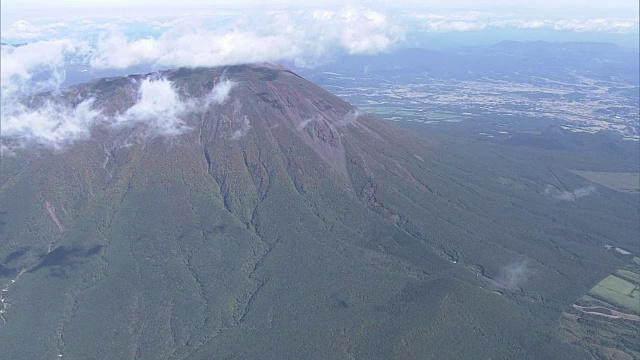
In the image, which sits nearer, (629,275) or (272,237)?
(629,275)

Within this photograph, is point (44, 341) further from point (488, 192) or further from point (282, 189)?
point (488, 192)

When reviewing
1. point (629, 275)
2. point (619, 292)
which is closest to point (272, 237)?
point (619, 292)

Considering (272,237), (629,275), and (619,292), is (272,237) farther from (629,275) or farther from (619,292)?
(629,275)

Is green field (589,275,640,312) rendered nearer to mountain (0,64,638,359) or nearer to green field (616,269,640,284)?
green field (616,269,640,284)

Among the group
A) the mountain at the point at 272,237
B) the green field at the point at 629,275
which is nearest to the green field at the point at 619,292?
the green field at the point at 629,275

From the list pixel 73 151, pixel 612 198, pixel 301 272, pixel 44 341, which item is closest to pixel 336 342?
pixel 301 272
